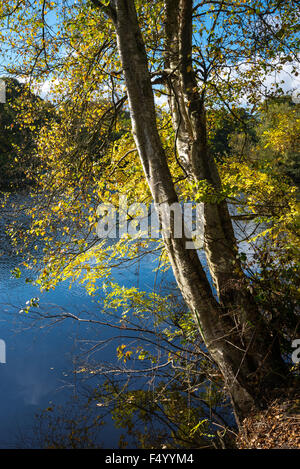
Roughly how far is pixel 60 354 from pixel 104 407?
202 cm

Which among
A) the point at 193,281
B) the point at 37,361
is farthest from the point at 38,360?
the point at 193,281

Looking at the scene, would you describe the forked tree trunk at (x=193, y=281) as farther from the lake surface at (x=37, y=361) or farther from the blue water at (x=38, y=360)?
the blue water at (x=38, y=360)

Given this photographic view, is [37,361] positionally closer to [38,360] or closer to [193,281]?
[38,360]

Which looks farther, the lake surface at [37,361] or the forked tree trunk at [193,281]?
the lake surface at [37,361]

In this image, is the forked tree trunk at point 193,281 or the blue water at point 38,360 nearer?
the forked tree trunk at point 193,281

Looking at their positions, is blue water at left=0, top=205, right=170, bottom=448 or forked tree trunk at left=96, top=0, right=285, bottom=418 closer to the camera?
forked tree trunk at left=96, top=0, right=285, bottom=418

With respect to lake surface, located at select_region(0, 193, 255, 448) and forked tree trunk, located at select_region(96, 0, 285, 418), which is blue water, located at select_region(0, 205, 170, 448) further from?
forked tree trunk, located at select_region(96, 0, 285, 418)

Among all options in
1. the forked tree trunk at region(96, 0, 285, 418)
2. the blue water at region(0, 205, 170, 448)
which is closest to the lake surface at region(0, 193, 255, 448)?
the blue water at region(0, 205, 170, 448)

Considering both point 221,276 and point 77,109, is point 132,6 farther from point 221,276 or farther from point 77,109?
point 221,276

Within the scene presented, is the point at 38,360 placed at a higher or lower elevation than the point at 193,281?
lower

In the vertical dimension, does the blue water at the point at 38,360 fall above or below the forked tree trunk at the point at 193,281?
below

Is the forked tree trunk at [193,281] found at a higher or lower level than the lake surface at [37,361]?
higher

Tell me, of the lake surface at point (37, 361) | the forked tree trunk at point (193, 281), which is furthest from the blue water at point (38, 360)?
the forked tree trunk at point (193, 281)

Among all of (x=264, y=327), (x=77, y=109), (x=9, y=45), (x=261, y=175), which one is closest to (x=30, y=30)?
(x=9, y=45)
